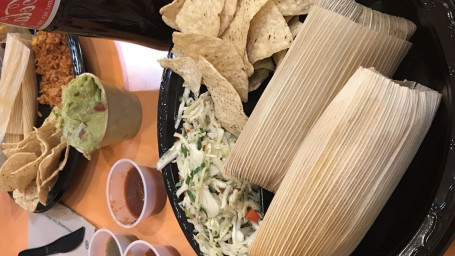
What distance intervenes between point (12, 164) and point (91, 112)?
0.50 metres

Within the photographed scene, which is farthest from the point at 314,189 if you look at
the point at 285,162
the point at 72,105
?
the point at 72,105

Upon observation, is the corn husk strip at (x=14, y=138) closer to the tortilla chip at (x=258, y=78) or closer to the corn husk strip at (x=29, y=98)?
the corn husk strip at (x=29, y=98)

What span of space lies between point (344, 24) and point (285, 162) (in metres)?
0.32

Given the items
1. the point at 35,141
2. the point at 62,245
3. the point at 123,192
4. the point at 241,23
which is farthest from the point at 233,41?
the point at 62,245

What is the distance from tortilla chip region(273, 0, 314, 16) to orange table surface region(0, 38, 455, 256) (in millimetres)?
626

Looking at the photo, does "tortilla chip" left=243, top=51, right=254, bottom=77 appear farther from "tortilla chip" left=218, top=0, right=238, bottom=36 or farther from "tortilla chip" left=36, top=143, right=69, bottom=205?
"tortilla chip" left=36, top=143, right=69, bottom=205

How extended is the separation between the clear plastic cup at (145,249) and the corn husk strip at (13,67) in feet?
2.66

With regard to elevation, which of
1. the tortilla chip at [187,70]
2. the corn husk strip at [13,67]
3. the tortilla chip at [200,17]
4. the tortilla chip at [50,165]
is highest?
the tortilla chip at [200,17]

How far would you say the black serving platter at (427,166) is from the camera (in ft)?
2.89

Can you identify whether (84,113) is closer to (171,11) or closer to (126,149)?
(126,149)

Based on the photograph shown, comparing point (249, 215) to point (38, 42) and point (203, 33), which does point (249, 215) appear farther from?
point (38, 42)

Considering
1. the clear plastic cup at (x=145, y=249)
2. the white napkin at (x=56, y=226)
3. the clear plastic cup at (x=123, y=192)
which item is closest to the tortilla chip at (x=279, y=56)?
the clear plastic cup at (x=123, y=192)

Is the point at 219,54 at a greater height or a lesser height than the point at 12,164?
greater

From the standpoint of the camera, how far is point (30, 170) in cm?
192
